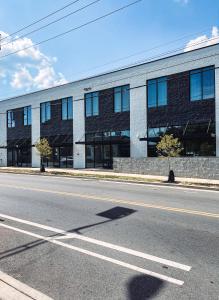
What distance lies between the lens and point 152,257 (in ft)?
18.7

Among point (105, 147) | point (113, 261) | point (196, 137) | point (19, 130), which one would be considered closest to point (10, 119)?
point (19, 130)

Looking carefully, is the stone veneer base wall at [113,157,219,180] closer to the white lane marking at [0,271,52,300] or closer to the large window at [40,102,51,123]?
the large window at [40,102,51,123]

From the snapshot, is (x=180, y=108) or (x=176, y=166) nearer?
(x=176, y=166)

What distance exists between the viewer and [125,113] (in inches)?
1147

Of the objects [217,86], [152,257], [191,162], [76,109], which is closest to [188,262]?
[152,257]

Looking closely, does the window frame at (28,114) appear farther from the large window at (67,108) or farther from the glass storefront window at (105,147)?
the glass storefront window at (105,147)

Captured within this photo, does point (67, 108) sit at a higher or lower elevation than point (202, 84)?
lower

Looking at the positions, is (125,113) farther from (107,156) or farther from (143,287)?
(143,287)

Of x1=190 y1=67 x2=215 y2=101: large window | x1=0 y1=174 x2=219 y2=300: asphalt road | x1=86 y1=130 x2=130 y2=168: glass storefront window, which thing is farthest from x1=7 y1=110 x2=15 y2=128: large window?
x1=0 y1=174 x2=219 y2=300: asphalt road

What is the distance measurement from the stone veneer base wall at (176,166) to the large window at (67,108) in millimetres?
10470

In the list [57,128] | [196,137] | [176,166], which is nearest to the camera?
[176,166]

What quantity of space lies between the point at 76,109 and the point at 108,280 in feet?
97.5

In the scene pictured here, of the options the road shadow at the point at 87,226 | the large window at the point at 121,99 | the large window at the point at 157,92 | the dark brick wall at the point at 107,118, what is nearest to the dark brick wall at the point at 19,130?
the dark brick wall at the point at 107,118

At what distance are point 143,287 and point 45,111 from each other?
34695 mm
